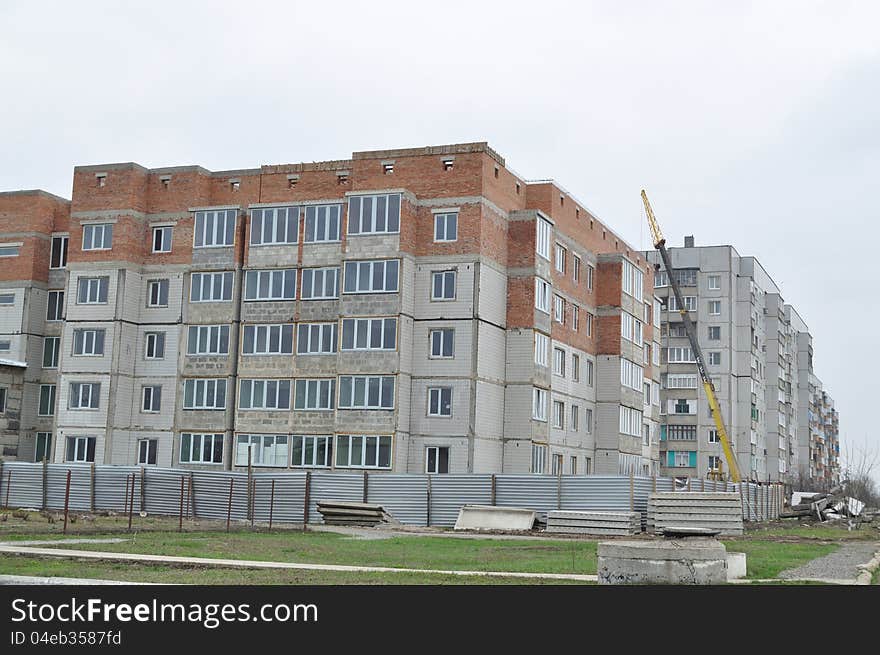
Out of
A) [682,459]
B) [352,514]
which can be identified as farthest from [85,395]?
[682,459]

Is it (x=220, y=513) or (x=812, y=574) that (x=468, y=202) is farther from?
(x=812, y=574)

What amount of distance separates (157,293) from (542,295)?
59.7 feet

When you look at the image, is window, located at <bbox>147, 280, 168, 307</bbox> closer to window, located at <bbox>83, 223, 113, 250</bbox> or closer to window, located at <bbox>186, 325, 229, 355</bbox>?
window, located at <bbox>186, 325, 229, 355</bbox>

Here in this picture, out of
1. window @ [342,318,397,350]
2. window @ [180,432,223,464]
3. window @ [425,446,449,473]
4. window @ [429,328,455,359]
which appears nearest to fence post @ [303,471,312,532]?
window @ [425,446,449,473]

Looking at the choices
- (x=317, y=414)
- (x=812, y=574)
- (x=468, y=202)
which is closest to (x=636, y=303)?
(x=468, y=202)

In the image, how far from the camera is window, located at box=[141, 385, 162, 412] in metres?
50.6

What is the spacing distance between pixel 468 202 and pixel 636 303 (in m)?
17.2

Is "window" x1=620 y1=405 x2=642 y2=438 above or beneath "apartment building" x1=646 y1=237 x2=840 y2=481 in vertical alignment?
beneath

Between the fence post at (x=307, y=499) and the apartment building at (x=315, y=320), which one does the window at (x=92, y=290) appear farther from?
the fence post at (x=307, y=499)

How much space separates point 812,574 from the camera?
19484mm

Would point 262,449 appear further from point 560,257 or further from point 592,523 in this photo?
point 592,523

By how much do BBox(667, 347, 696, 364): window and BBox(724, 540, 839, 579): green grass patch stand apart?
6392cm

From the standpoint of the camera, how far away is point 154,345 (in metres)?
51.3
